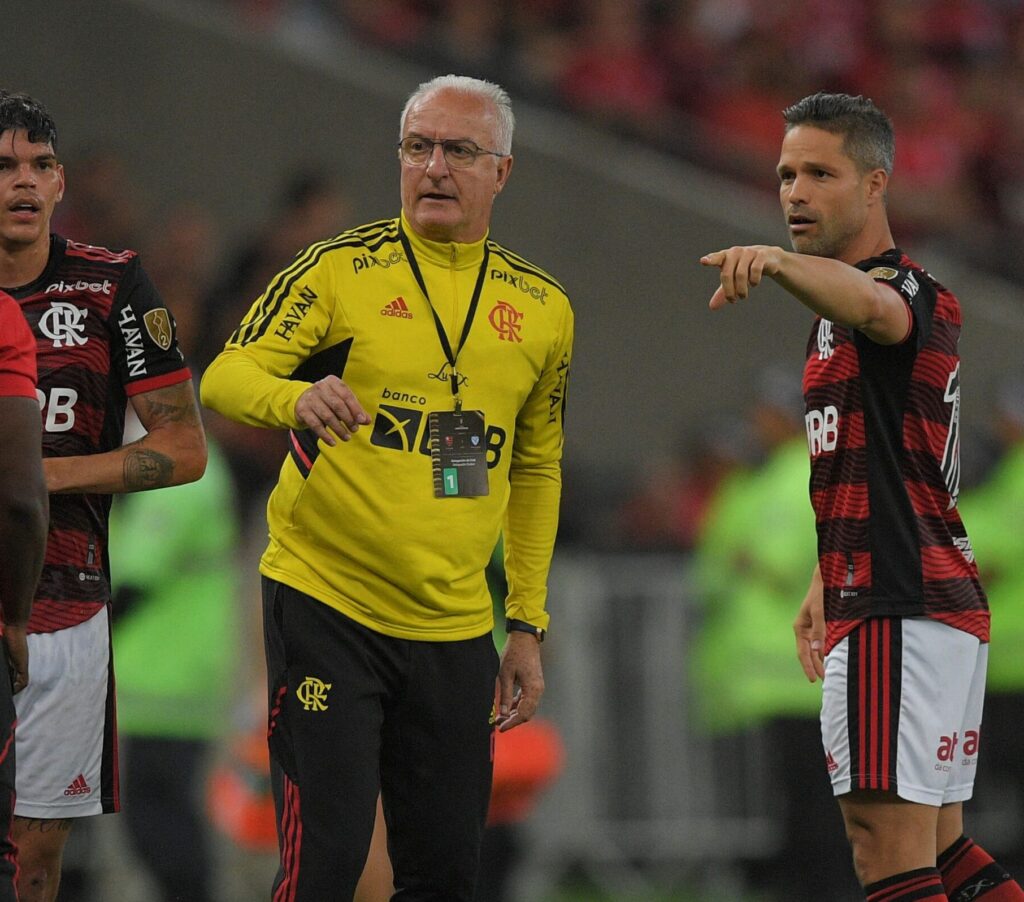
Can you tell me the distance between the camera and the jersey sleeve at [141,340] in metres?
5.39

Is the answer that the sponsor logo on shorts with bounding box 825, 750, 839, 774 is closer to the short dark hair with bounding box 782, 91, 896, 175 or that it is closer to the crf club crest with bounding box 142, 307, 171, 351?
the short dark hair with bounding box 782, 91, 896, 175

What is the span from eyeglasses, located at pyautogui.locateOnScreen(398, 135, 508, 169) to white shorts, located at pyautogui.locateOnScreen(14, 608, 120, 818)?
5.13 ft

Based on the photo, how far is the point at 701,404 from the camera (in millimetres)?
13172

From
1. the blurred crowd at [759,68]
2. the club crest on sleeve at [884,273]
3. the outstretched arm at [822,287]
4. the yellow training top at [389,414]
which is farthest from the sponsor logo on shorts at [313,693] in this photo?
the blurred crowd at [759,68]

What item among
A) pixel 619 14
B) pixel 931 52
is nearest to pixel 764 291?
pixel 619 14

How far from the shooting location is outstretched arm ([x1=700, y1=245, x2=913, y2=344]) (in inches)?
176

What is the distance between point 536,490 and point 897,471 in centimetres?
106

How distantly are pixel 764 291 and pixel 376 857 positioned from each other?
8.23 meters

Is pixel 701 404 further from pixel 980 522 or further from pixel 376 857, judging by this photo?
pixel 376 857

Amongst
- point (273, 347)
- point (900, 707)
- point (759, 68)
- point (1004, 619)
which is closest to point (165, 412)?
point (273, 347)

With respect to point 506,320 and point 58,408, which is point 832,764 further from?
point 58,408

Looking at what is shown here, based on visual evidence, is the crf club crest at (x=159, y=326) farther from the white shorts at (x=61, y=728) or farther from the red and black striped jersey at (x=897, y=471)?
the red and black striped jersey at (x=897, y=471)

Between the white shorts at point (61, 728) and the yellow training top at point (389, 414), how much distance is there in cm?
59

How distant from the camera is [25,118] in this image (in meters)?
5.26
